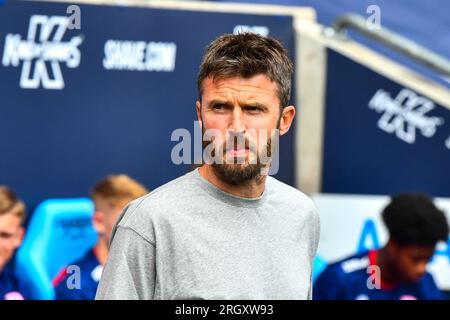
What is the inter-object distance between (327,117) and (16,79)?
174 cm

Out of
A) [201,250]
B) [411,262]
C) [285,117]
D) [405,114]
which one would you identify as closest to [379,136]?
[405,114]

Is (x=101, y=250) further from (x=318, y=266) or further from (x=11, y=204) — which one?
(x=318, y=266)

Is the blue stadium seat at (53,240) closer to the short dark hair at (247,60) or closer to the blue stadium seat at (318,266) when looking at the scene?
the blue stadium seat at (318,266)

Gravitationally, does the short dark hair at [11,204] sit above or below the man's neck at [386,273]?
above

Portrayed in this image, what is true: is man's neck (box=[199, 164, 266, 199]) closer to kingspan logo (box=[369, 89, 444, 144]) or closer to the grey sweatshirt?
the grey sweatshirt

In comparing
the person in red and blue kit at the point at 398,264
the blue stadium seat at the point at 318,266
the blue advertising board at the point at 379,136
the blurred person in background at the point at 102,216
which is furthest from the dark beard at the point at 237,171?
the blue advertising board at the point at 379,136

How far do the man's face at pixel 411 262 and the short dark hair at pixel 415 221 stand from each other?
1.3 inches

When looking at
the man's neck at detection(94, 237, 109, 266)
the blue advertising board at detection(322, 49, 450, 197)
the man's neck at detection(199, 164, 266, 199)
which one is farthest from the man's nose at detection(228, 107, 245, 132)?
the blue advertising board at detection(322, 49, 450, 197)

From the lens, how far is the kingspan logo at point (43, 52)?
15.8 feet

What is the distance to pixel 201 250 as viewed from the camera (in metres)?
1.92

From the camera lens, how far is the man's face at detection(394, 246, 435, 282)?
15.5 feet

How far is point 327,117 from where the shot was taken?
527 centimetres
